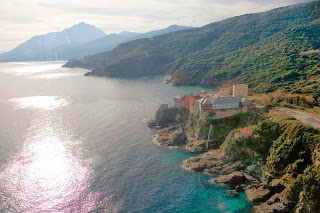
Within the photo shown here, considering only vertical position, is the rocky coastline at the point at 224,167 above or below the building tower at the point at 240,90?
below

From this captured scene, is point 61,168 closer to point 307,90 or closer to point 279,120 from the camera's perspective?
point 279,120

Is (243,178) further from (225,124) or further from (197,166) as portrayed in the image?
(225,124)

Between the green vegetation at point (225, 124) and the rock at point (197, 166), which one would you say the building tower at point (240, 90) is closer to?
the green vegetation at point (225, 124)

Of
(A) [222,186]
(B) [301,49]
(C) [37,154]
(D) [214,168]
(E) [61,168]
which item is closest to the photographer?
(A) [222,186]

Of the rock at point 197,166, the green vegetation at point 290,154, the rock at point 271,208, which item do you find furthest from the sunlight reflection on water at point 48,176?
the green vegetation at point 290,154

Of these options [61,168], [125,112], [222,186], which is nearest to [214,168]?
[222,186]

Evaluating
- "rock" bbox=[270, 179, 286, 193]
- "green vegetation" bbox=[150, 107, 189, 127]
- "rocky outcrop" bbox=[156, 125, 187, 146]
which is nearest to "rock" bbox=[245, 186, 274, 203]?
"rock" bbox=[270, 179, 286, 193]
